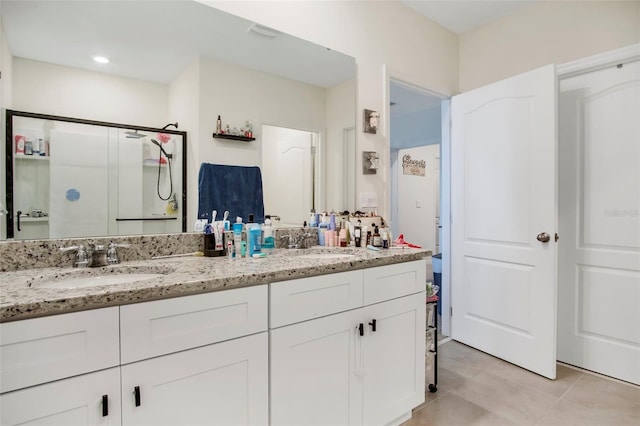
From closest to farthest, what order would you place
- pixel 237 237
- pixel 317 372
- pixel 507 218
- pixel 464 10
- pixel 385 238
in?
pixel 317 372
pixel 237 237
pixel 385 238
pixel 507 218
pixel 464 10

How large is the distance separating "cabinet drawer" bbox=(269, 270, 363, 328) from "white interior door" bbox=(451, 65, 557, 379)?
4.91ft

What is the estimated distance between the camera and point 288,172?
195cm

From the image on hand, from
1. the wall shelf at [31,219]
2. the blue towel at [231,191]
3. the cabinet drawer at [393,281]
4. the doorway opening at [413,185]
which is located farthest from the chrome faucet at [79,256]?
the doorway opening at [413,185]

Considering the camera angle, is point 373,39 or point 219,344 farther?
point 373,39

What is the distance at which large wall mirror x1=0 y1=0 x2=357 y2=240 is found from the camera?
4.30ft

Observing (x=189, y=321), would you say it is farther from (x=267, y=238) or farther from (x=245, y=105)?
(x=245, y=105)

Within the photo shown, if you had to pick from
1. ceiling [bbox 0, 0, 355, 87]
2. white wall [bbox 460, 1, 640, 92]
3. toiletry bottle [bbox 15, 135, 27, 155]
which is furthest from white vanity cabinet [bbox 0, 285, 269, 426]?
white wall [bbox 460, 1, 640, 92]

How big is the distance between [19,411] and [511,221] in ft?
8.72

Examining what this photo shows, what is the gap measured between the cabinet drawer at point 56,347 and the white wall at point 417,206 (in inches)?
186

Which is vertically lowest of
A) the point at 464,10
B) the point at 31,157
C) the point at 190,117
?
the point at 31,157

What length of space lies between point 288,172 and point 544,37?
2137mm

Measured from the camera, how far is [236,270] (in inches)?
47.6

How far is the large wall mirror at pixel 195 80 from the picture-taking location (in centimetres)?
131

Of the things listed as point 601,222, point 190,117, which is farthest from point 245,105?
point 601,222
